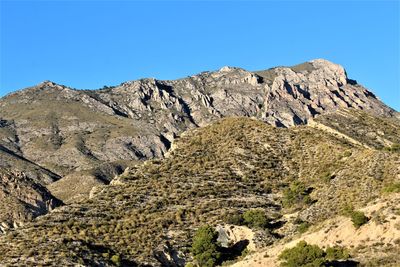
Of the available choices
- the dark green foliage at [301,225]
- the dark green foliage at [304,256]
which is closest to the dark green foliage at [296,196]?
the dark green foliage at [301,225]

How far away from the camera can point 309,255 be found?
44.5 metres

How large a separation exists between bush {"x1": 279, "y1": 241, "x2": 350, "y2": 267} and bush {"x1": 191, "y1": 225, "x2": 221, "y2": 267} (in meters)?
10.5

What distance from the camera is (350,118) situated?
105 m

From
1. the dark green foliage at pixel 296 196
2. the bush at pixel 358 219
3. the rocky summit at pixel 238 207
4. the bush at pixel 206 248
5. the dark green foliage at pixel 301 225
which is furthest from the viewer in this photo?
the dark green foliage at pixel 296 196

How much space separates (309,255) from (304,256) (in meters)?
0.39

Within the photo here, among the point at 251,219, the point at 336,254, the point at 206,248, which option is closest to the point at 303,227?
the point at 251,219

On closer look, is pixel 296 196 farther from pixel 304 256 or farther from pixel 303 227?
pixel 304 256

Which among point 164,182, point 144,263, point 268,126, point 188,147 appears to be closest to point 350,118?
point 268,126

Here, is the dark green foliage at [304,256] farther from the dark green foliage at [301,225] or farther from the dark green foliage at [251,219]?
the dark green foliage at [251,219]

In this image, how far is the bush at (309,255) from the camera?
1745 inches

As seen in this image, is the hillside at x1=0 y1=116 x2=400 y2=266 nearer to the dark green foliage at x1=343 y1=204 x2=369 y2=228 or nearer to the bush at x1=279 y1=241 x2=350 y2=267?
the bush at x1=279 y1=241 x2=350 y2=267

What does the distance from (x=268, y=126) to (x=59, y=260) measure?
159 ft

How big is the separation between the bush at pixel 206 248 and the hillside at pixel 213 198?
151 cm

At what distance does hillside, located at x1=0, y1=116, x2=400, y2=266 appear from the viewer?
5612 centimetres
